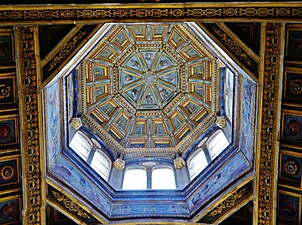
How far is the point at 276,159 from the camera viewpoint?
51.8 feet

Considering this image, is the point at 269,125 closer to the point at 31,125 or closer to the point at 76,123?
the point at 31,125

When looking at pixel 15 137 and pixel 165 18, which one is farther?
pixel 15 137

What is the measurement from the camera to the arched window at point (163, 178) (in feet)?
65.6

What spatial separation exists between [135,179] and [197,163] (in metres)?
2.50

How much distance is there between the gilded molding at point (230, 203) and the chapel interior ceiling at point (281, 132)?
38.3 inches

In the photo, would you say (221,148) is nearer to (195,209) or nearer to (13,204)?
(195,209)

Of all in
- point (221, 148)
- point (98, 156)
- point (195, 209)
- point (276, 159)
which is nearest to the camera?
point (276, 159)

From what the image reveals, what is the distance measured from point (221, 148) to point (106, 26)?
698 cm

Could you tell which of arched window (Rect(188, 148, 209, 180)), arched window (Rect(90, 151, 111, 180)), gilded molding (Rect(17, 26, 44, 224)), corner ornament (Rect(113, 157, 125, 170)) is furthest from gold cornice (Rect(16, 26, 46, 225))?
arched window (Rect(188, 148, 209, 180))

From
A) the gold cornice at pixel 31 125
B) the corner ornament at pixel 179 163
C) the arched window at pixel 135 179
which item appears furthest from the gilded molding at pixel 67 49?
the corner ornament at pixel 179 163

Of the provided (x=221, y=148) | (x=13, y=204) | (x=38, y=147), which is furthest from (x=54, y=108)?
(x=221, y=148)

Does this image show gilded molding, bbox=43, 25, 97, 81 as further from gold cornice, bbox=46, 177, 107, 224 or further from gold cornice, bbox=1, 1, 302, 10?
gold cornice, bbox=46, 177, 107, 224

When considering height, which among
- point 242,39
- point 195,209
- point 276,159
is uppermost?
point 242,39

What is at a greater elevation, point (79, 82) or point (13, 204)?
point (79, 82)
